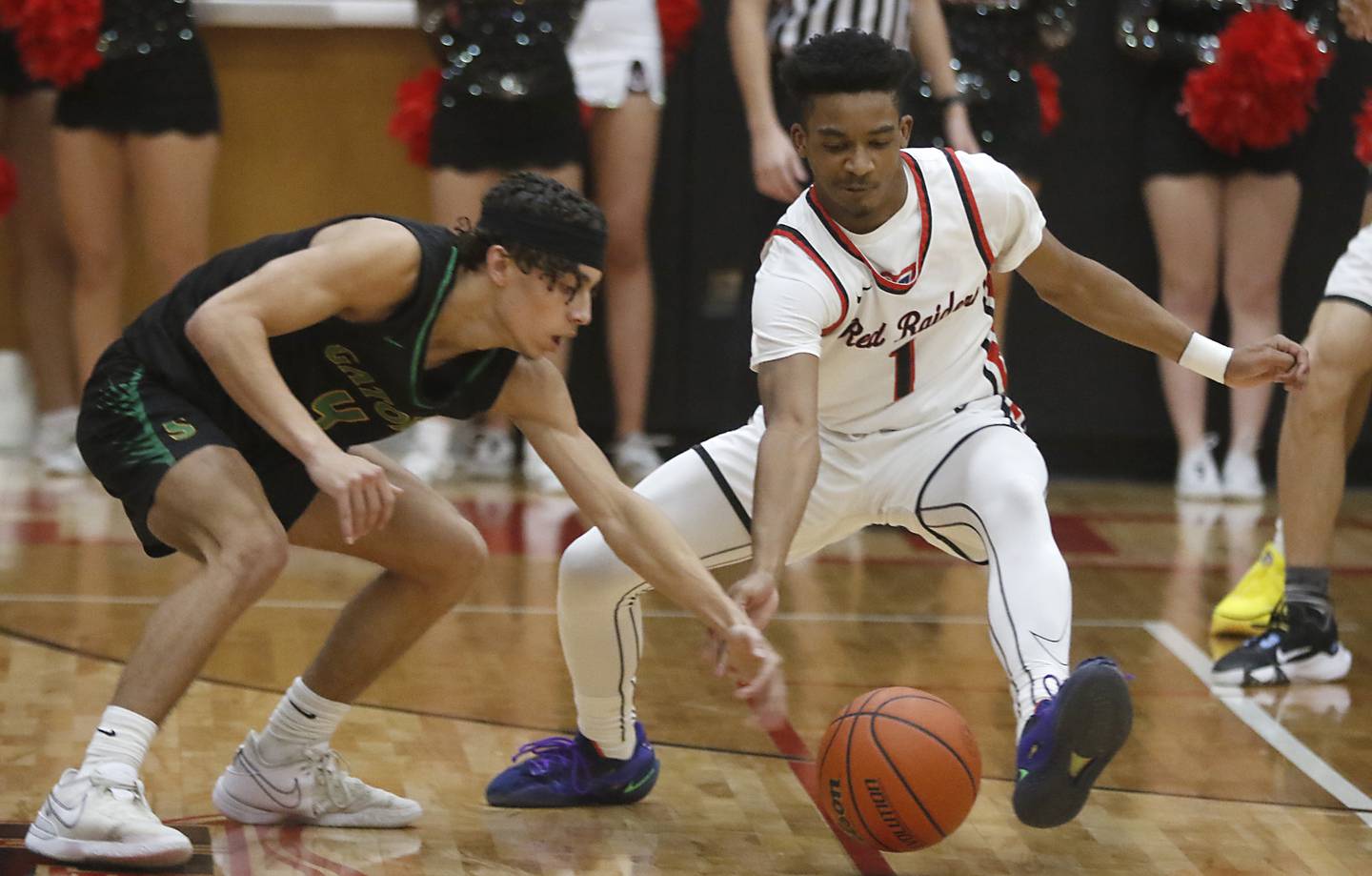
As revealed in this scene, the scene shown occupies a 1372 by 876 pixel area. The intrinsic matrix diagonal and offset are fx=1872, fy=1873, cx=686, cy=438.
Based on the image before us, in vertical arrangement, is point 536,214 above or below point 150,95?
above

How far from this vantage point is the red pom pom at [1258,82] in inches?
291

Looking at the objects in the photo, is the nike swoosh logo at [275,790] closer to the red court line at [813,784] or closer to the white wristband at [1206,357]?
the red court line at [813,784]

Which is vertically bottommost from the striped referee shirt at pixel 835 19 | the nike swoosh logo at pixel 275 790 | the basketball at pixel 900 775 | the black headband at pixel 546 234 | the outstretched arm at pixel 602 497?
the nike swoosh logo at pixel 275 790

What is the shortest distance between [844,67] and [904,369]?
26.9 inches

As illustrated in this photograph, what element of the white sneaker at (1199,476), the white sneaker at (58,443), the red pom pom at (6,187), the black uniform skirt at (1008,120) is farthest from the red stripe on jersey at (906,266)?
the white sneaker at (58,443)

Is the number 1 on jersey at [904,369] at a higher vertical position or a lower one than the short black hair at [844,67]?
lower

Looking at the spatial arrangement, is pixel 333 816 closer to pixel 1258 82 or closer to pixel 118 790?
pixel 118 790

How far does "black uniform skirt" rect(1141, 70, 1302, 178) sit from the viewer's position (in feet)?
25.4

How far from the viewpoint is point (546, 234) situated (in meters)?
3.46

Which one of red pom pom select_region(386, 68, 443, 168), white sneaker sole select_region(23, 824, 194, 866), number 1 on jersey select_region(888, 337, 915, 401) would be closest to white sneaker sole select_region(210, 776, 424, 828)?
white sneaker sole select_region(23, 824, 194, 866)

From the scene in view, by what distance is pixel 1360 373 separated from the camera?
16.4ft

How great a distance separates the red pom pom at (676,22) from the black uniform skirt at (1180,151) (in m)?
1.98

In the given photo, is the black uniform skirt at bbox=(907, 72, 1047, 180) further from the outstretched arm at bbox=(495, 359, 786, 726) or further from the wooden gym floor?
the outstretched arm at bbox=(495, 359, 786, 726)

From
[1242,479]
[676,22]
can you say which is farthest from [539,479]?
[1242,479]
